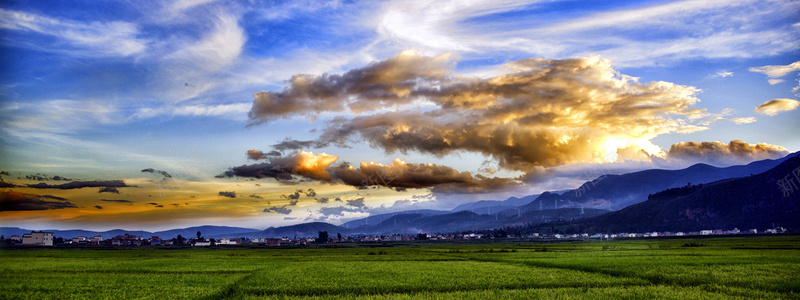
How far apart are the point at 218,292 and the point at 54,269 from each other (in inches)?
1809

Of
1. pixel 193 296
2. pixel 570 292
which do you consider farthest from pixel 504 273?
pixel 193 296

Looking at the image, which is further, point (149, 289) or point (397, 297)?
point (149, 289)

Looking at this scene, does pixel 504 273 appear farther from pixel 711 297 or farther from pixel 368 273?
pixel 711 297

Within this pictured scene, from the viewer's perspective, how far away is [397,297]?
119 ft

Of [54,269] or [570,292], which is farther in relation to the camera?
[54,269]

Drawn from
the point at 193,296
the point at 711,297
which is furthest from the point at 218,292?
the point at 711,297

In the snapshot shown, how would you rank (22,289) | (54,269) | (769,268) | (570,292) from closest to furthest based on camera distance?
(570,292) → (22,289) → (769,268) → (54,269)

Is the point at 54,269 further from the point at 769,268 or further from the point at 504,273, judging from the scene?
the point at 769,268

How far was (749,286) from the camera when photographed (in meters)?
40.4

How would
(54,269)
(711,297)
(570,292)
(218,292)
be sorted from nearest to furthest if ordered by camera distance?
(711,297), (570,292), (218,292), (54,269)

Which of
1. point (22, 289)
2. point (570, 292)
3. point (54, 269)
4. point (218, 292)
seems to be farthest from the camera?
point (54, 269)

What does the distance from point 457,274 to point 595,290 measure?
16.9 m

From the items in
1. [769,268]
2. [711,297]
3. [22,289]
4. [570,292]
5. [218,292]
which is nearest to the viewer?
[711,297]

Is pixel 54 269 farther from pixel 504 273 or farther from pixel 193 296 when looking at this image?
pixel 504 273
